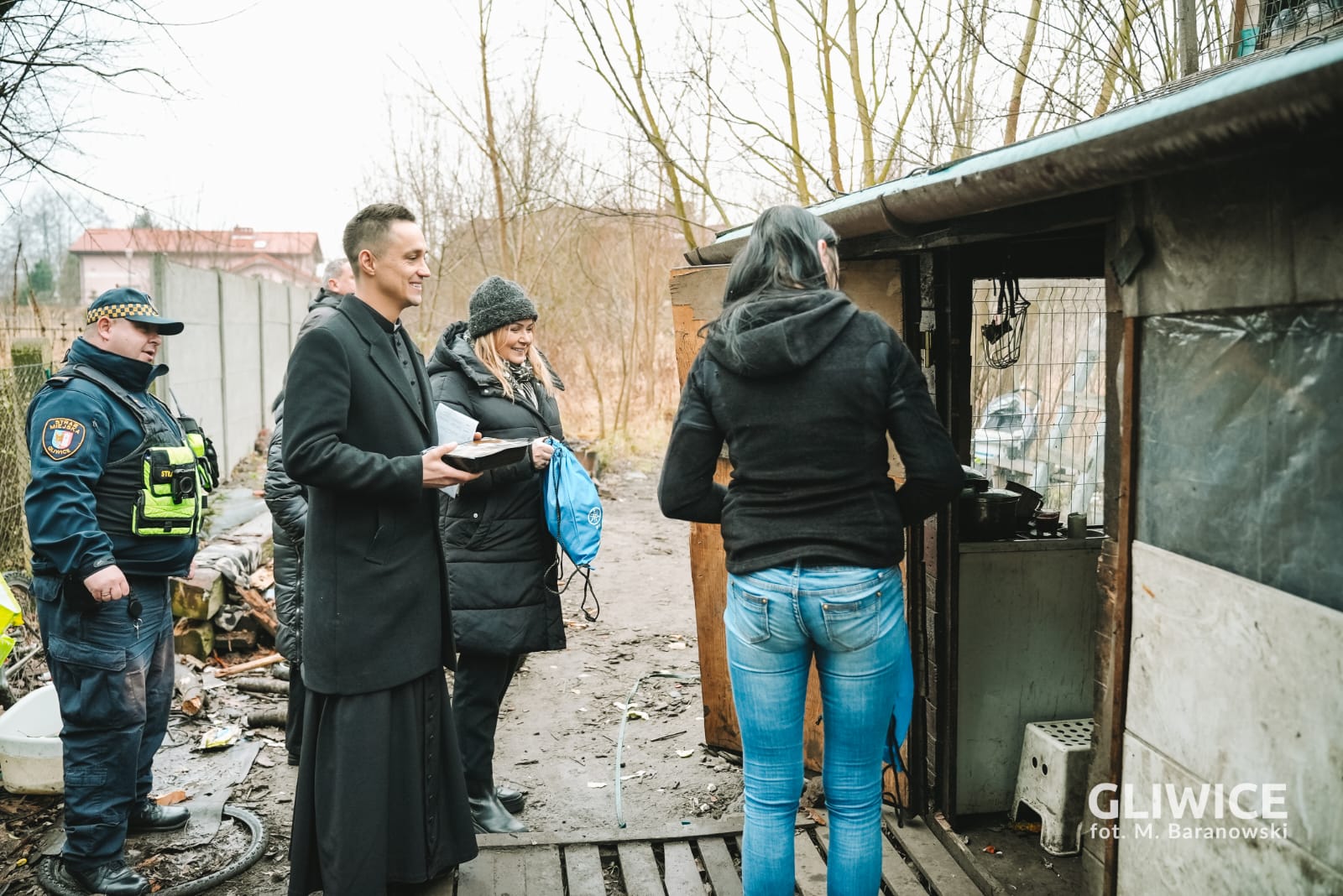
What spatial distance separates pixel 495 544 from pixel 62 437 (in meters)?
1.53

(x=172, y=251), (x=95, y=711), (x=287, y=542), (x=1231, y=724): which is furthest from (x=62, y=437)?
(x=172, y=251)

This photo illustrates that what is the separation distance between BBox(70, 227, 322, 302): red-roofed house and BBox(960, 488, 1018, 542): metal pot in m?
4.52

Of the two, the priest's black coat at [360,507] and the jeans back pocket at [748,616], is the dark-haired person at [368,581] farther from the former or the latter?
the jeans back pocket at [748,616]

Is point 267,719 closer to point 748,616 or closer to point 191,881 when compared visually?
point 191,881

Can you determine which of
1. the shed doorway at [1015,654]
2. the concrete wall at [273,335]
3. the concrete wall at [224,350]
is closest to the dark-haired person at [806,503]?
the shed doorway at [1015,654]

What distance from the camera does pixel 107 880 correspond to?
11.0ft

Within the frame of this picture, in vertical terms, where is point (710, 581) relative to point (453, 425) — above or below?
below

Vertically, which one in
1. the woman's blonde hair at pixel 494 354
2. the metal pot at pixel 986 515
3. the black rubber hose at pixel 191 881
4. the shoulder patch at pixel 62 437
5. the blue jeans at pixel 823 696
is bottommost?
the black rubber hose at pixel 191 881

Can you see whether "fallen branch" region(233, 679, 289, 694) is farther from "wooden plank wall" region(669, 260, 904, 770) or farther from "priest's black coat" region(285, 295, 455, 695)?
"priest's black coat" region(285, 295, 455, 695)

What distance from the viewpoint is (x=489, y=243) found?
47.6 feet

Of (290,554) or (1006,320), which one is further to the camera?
(1006,320)

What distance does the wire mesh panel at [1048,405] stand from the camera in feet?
15.3

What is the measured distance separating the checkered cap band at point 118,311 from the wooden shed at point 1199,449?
8.48ft

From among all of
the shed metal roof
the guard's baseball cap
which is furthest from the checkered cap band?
the shed metal roof
